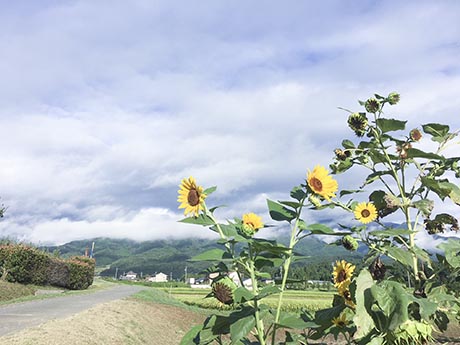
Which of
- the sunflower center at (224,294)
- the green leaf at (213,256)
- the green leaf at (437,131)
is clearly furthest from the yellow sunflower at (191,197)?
the green leaf at (437,131)

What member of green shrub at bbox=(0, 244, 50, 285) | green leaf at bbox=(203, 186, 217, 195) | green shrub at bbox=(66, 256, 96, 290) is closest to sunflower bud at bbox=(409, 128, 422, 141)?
green leaf at bbox=(203, 186, 217, 195)

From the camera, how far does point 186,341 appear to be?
48.4 inches

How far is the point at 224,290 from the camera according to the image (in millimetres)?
1224

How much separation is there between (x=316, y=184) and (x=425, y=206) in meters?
0.46

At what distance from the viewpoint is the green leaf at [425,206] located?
1433 mm

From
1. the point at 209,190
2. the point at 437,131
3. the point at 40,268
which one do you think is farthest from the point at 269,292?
the point at 40,268

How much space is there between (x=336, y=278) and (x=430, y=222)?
1.44 feet

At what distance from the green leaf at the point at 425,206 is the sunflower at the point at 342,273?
1.13 feet

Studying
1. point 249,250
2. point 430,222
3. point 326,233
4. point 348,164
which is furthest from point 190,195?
point 430,222

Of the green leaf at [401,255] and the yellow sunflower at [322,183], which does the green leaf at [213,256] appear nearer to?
the yellow sunflower at [322,183]

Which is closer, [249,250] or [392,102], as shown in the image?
[249,250]

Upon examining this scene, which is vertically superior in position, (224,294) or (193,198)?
(193,198)

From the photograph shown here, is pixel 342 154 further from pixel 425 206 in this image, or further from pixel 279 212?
pixel 279 212

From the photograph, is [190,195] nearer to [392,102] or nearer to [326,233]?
[326,233]
